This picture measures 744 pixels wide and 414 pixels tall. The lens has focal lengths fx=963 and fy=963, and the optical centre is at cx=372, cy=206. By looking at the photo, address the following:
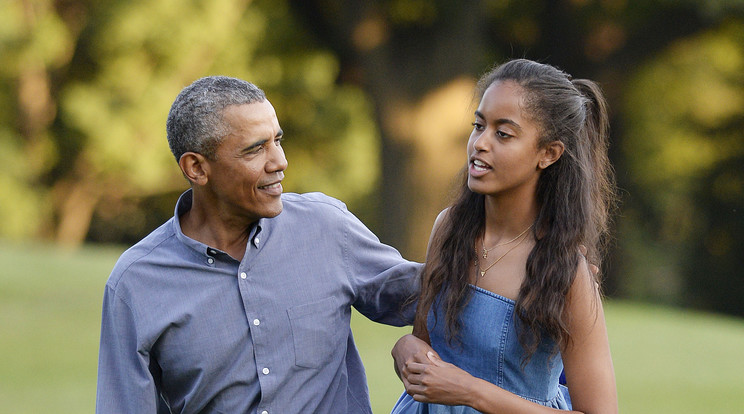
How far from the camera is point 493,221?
2912mm

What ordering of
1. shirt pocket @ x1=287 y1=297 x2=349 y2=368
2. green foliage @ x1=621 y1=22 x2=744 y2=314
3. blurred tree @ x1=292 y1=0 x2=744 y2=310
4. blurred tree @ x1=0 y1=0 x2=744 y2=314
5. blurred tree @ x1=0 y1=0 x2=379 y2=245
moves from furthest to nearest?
→ blurred tree @ x1=0 y1=0 x2=379 y2=245, green foliage @ x1=621 y1=22 x2=744 y2=314, blurred tree @ x1=0 y1=0 x2=744 y2=314, blurred tree @ x1=292 y1=0 x2=744 y2=310, shirt pocket @ x1=287 y1=297 x2=349 y2=368

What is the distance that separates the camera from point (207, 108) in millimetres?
2979

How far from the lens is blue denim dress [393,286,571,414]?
278cm

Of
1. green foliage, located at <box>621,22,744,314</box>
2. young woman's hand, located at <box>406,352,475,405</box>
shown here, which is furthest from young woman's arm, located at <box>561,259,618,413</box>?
green foliage, located at <box>621,22,744,314</box>

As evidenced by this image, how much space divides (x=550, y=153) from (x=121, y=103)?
1909 centimetres

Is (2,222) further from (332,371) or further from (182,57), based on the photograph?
(332,371)

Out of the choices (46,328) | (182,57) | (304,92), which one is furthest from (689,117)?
(46,328)

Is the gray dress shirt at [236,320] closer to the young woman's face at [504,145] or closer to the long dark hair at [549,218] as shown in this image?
the long dark hair at [549,218]

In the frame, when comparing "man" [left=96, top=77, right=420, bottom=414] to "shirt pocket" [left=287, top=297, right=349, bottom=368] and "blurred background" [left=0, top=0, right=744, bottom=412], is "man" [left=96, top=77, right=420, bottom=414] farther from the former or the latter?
"blurred background" [left=0, top=0, right=744, bottom=412]

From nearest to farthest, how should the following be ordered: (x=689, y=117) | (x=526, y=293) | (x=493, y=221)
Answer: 1. (x=526, y=293)
2. (x=493, y=221)
3. (x=689, y=117)

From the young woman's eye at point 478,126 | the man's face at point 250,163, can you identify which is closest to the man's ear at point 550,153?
the young woman's eye at point 478,126

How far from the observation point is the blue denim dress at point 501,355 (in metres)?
2.78

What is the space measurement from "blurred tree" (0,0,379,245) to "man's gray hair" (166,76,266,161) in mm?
16518

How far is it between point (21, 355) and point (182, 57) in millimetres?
13830
